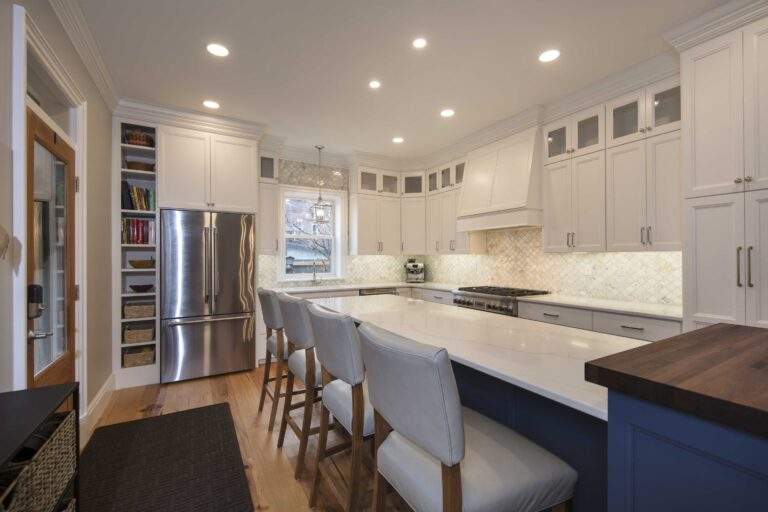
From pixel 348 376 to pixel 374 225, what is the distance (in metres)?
3.81

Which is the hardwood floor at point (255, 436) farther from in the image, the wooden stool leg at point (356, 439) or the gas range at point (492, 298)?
the gas range at point (492, 298)

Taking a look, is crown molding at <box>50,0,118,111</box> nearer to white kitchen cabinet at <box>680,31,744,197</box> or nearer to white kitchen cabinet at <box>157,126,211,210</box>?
white kitchen cabinet at <box>157,126,211,210</box>

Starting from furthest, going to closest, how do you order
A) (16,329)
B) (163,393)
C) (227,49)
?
(163,393), (227,49), (16,329)

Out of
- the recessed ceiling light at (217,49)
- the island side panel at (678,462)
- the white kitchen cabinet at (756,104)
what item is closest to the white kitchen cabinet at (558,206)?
the white kitchen cabinet at (756,104)

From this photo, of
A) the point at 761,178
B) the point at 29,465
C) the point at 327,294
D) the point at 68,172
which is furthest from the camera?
the point at 327,294

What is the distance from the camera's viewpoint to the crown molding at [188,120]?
3451mm

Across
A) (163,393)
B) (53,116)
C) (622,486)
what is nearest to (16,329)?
(53,116)

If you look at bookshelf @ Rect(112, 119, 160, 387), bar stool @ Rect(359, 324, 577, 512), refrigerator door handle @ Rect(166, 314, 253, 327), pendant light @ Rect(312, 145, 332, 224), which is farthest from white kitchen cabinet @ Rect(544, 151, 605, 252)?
bookshelf @ Rect(112, 119, 160, 387)

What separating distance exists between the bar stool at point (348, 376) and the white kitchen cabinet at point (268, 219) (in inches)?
113

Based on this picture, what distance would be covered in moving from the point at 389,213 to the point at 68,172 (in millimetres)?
3716

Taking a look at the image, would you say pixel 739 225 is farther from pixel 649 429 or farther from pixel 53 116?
pixel 53 116

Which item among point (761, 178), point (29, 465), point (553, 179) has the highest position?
point (553, 179)

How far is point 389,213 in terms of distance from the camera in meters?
5.36

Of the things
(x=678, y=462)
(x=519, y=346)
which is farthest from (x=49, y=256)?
(x=678, y=462)
